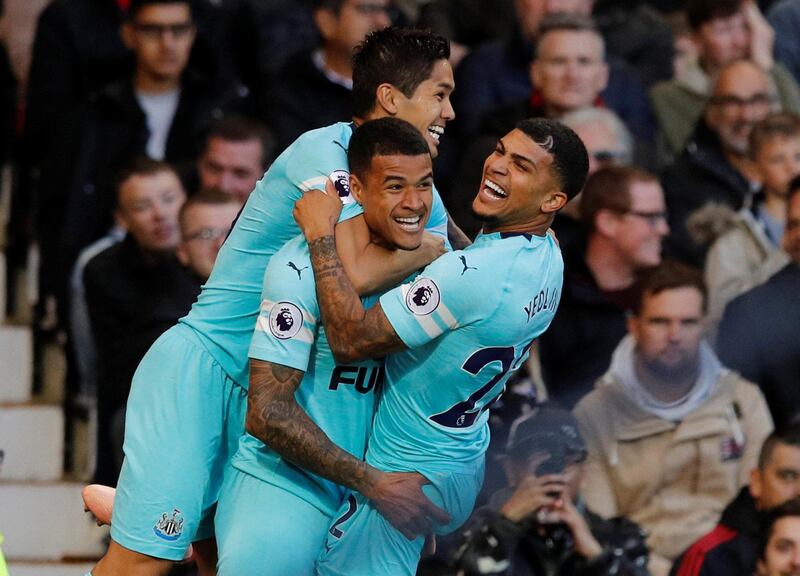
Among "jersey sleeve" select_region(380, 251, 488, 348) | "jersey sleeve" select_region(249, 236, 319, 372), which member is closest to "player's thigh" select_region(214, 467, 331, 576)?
"jersey sleeve" select_region(249, 236, 319, 372)

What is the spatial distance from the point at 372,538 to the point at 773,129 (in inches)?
146

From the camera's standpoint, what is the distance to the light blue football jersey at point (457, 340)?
495cm

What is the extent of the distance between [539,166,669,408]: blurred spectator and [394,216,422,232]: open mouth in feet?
7.43

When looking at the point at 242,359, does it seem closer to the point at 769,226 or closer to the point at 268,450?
the point at 268,450

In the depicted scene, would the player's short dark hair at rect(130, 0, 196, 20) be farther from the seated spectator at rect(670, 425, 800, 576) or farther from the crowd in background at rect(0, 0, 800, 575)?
the seated spectator at rect(670, 425, 800, 576)

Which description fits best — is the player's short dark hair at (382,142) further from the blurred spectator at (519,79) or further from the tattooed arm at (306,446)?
the blurred spectator at (519,79)

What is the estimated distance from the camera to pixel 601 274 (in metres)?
7.49

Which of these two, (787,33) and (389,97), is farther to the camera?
(787,33)

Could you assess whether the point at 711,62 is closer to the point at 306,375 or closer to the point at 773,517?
the point at 773,517

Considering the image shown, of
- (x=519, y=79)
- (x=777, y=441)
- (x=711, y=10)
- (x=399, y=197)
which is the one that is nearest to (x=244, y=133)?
(x=519, y=79)

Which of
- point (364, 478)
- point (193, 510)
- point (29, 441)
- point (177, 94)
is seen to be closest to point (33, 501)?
point (29, 441)

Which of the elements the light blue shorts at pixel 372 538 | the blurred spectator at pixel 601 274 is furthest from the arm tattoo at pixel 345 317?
the blurred spectator at pixel 601 274

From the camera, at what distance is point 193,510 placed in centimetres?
532

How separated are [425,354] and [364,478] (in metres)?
0.38
